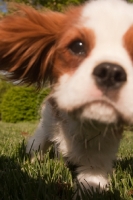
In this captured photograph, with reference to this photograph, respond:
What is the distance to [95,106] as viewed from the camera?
1.92 meters

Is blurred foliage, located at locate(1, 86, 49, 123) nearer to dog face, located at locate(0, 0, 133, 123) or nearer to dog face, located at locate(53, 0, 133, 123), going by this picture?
dog face, located at locate(0, 0, 133, 123)

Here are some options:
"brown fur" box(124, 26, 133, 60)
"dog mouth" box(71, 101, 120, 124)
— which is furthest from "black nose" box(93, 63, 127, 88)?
"brown fur" box(124, 26, 133, 60)

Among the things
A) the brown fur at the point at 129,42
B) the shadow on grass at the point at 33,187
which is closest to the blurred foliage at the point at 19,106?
the shadow on grass at the point at 33,187

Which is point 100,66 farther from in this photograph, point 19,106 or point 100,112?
point 19,106

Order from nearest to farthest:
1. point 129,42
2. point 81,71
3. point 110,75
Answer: point 110,75
point 81,71
point 129,42

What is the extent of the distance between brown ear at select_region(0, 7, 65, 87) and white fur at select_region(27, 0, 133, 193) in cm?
34

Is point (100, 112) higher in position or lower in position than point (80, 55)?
lower

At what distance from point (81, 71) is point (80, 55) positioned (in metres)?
0.25

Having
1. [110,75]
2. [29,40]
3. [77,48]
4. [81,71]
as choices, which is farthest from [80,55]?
[29,40]

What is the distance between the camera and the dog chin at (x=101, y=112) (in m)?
1.91

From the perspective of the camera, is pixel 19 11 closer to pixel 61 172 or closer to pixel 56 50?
pixel 56 50

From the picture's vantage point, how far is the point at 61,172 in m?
2.56

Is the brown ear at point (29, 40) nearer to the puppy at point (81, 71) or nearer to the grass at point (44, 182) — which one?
the puppy at point (81, 71)

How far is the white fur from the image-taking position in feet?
6.25
